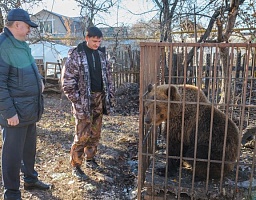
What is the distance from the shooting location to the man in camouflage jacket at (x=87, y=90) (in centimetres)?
411

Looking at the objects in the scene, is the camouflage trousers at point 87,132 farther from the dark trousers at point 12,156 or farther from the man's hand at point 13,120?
the man's hand at point 13,120

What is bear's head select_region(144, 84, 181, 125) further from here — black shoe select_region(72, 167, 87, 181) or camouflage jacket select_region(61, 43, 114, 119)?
black shoe select_region(72, 167, 87, 181)

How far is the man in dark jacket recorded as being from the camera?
10.5ft

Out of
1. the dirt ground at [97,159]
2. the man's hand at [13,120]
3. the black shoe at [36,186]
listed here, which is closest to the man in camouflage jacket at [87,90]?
the dirt ground at [97,159]

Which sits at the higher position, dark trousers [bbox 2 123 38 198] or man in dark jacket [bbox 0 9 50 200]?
man in dark jacket [bbox 0 9 50 200]

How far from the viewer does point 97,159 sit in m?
5.18

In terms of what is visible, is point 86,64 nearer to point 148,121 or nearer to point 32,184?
point 148,121

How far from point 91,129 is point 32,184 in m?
1.18

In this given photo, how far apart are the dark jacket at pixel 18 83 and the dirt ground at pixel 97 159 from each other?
1245 millimetres

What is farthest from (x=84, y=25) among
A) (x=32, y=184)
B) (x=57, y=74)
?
(x=32, y=184)

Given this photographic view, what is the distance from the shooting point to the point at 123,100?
412 inches

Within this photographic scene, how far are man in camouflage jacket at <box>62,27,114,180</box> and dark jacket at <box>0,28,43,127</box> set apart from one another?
64 centimetres

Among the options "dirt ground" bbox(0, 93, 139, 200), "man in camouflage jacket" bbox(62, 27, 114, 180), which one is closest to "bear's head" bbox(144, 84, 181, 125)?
"man in camouflage jacket" bbox(62, 27, 114, 180)

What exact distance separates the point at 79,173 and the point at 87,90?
1.35 metres
